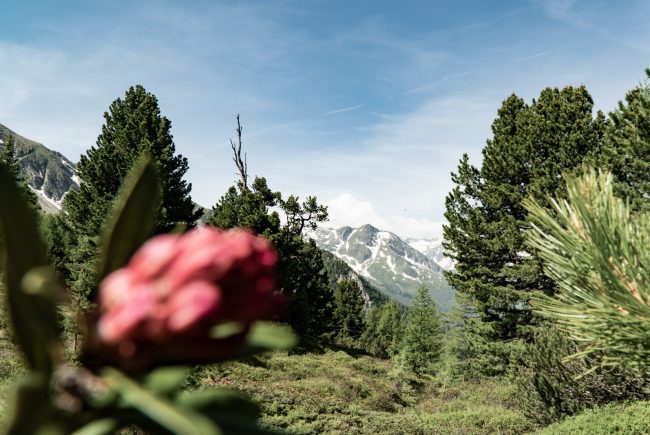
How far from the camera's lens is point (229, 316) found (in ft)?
1.55

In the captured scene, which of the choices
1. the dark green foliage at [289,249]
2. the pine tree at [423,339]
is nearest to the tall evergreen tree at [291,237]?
the dark green foliage at [289,249]

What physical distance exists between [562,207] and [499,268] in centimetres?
1515

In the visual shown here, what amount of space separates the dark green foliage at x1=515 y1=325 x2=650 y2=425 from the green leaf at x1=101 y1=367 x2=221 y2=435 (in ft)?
33.4

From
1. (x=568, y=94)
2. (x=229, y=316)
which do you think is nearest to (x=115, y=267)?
(x=229, y=316)

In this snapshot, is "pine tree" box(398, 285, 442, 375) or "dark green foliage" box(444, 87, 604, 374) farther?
"pine tree" box(398, 285, 442, 375)

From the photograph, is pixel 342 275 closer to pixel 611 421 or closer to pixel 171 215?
pixel 171 215

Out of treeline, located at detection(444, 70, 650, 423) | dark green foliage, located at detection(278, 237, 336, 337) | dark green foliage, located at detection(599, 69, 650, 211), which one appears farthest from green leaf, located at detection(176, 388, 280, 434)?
dark green foliage, located at detection(278, 237, 336, 337)

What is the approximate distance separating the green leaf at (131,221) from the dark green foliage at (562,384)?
33.3 ft

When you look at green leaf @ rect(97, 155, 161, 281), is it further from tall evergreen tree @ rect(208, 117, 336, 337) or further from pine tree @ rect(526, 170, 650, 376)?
tall evergreen tree @ rect(208, 117, 336, 337)

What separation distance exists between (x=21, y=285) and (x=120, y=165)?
21329 millimetres

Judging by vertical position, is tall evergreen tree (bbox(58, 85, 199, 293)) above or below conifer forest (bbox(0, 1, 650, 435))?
above

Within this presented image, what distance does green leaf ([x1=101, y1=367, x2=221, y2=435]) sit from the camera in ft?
1.26

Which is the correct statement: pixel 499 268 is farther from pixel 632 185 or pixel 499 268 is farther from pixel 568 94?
pixel 568 94

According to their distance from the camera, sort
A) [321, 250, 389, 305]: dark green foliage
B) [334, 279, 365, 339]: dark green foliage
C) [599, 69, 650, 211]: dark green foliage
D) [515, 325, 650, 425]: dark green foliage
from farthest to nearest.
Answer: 1. [321, 250, 389, 305]: dark green foliage
2. [334, 279, 365, 339]: dark green foliage
3. [599, 69, 650, 211]: dark green foliage
4. [515, 325, 650, 425]: dark green foliage
